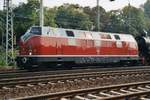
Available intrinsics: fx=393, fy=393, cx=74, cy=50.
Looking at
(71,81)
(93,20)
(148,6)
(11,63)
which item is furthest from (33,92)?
(148,6)

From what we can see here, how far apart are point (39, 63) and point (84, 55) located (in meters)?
4.47

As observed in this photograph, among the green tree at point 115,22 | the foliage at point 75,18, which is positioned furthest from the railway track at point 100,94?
the green tree at point 115,22

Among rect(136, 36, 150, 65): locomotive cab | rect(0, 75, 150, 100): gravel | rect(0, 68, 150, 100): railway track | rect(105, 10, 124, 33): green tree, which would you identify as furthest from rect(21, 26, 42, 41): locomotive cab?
rect(105, 10, 124, 33): green tree

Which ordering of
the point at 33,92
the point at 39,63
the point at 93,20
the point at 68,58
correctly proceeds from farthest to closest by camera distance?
the point at 93,20, the point at 68,58, the point at 39,63, the point at 33,92

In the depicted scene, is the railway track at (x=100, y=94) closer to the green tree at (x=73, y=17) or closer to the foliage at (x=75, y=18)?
the foliage at (x=75, y=18)

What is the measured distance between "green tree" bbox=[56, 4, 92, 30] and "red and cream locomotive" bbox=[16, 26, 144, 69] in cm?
6250

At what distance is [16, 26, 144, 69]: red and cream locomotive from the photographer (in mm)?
23188

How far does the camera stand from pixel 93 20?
111m

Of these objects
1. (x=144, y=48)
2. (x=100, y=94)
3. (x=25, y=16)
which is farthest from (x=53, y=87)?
(x=25, y=16)

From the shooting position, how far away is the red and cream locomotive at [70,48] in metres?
23.2

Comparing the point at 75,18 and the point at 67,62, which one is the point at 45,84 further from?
the point at 75,18

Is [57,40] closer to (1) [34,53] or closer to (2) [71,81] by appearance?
(1) [34,53]

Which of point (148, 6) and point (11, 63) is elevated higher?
point (148, 6)

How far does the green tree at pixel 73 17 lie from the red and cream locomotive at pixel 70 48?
205 ft
